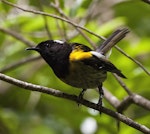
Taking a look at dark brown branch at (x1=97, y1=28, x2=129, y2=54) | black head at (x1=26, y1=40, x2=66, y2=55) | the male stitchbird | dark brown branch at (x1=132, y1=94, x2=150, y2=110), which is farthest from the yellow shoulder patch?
dark brown branch at (x1=132, y1=94, x2=150, y2=110)

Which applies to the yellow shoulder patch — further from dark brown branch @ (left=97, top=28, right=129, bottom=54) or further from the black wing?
dark brown branch @ (left=97, top=28, right=129, bottom=54)

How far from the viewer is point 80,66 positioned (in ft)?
11.1

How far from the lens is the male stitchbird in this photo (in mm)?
3375

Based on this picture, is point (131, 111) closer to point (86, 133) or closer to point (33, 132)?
point (86, 133)

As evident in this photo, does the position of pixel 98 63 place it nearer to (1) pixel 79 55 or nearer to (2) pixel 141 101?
(1) pixel 79 55

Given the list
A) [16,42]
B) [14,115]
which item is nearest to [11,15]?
[16,42]

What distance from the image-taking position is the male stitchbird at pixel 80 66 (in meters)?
3.38

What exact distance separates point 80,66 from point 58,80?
38.1 inches

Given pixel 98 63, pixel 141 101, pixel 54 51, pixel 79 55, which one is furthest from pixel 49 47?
pixel 141 101

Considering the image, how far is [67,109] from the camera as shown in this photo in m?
4.30

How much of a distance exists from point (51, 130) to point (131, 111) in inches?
29.8

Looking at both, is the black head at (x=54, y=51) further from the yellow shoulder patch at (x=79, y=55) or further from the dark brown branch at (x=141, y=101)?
the dark brown branch at (x=141, y=101)

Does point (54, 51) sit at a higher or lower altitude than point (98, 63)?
lower

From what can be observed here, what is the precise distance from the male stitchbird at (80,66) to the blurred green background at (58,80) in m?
0.35
